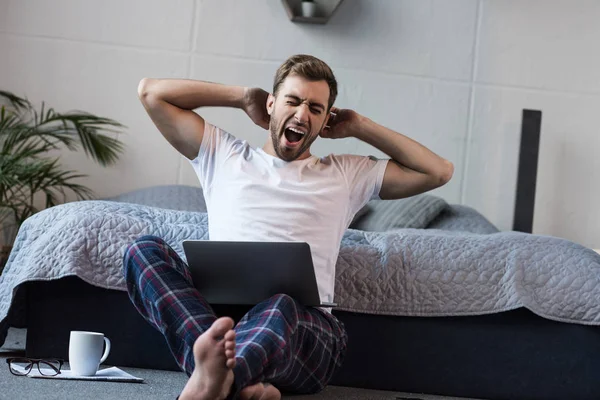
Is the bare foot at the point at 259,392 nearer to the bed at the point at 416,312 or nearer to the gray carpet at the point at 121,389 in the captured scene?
the gray carpet at the point at 121,389

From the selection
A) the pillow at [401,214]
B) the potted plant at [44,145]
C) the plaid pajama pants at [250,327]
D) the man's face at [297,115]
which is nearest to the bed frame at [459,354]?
the plaid pajama pants at [250,327]

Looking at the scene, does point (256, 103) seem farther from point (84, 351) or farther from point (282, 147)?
point (84, 351)

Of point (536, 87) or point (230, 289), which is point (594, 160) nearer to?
point (536, 87)

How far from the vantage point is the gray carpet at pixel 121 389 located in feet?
6.23

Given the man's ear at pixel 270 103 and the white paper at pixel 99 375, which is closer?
the white paper at pixel 99 375

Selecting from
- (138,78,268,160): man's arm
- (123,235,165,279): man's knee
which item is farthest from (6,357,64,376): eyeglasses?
(138,78,268,160): man's arm

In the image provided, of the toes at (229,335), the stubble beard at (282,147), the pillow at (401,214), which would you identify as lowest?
the toes at (229,335)

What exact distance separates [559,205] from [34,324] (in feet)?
10.2

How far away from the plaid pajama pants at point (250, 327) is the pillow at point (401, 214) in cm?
161

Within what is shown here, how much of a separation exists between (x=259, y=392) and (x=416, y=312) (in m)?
0.78

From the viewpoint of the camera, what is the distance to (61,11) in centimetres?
433

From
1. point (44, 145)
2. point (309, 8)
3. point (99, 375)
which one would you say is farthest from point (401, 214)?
point (99, 375)

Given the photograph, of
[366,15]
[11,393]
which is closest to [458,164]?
[366,15]

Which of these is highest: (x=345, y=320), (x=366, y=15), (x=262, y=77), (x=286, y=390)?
(x=366, y=15)
